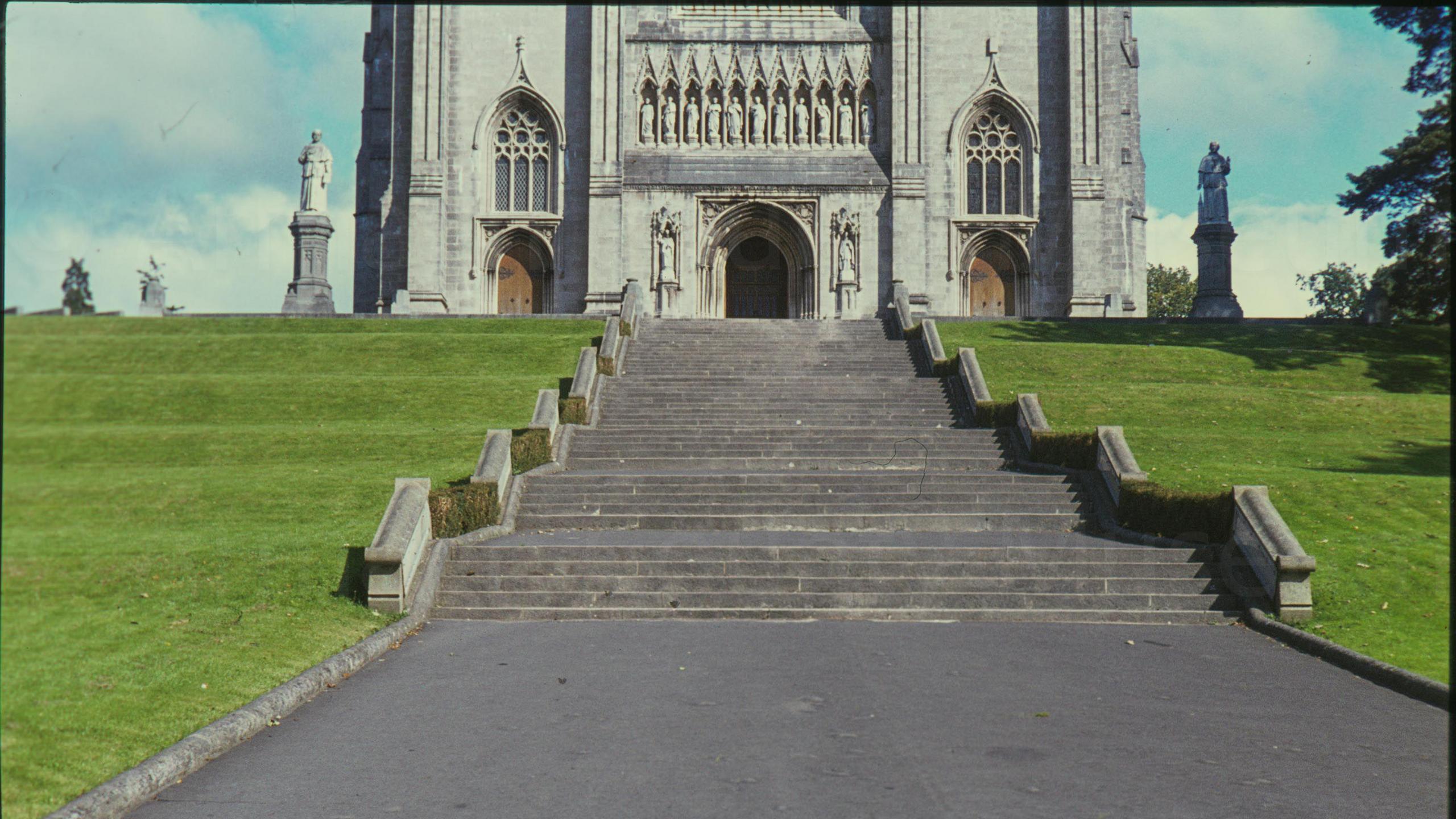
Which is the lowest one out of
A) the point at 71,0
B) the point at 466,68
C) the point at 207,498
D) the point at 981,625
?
the point at 981,625

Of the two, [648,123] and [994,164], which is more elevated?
[648,123]

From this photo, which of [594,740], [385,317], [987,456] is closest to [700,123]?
[385,317]

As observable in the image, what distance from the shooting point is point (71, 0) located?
1610 mm

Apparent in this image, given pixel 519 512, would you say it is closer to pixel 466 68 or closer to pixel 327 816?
pixel 327 816

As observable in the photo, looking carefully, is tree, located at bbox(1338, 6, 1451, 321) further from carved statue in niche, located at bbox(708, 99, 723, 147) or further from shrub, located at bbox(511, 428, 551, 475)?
carved statue in niche, located at bbox(708, 99, 723, 147)

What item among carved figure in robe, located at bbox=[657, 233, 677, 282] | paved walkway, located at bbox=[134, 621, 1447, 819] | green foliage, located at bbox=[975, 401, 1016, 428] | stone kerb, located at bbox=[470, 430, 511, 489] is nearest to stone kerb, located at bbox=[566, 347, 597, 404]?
stone kerb, located at bbox=[470, 430, 511, 489]

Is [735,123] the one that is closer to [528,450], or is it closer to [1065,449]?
[528,450]

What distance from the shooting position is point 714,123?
128ft

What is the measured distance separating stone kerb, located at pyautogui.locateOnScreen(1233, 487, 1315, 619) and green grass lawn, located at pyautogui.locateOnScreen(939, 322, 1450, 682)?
0.30m

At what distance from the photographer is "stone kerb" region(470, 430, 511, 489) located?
553 inches

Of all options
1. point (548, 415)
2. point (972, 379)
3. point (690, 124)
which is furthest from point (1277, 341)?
point (690, 124)

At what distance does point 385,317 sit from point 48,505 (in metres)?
31.0

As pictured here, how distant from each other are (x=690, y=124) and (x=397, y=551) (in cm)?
3110

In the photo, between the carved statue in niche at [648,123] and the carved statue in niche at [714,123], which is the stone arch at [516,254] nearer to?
the carved statue in niche at [648,123]
